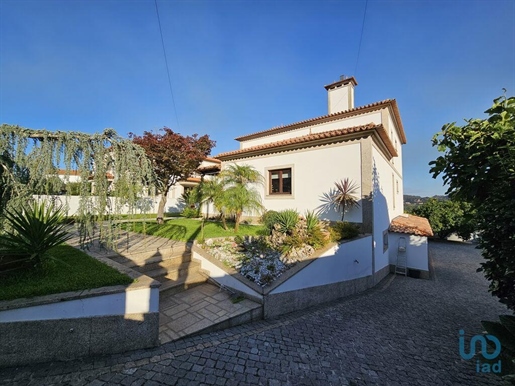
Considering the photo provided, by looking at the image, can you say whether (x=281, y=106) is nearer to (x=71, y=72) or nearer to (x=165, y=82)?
(x=165, y=82)

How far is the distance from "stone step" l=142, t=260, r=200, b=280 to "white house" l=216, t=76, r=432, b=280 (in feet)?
18.8

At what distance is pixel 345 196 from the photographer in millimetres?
8891

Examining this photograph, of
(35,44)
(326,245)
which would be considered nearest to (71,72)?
(35,44)

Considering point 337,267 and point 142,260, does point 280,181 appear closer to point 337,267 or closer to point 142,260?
point 337,267

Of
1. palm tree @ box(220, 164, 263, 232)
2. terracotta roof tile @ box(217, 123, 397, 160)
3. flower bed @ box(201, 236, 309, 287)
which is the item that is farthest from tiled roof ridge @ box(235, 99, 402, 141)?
flower bed @ box(201, 236, 309, 287)

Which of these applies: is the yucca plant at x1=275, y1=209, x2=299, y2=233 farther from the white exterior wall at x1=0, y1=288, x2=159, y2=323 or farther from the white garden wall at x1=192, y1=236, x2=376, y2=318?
the white exterior wall at x1=0, y1=288, x2=159, y2=323

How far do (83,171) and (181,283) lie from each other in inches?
142

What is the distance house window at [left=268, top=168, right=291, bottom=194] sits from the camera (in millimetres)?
11312

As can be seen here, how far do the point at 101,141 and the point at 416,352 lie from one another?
8.08 m

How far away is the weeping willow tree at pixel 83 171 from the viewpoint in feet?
15.0

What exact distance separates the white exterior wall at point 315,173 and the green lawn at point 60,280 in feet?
26.2

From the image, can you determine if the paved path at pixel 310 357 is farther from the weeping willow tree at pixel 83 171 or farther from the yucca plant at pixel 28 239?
the weeping willow tree at pixel 83 171

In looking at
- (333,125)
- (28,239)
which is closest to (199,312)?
(28,239)

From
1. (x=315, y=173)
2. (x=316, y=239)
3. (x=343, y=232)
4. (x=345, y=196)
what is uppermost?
(x=315, y=173)
